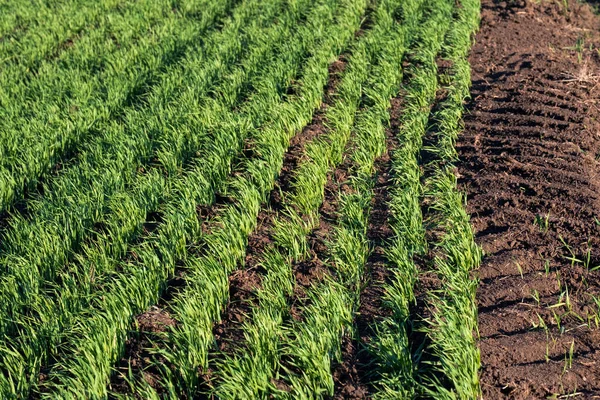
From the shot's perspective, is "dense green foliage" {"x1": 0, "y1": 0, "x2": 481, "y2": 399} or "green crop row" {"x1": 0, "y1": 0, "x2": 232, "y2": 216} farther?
"green crop row" {"x1": 0, "y1": 0, "x2": 232, "y2": 216}

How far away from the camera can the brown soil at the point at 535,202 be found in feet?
11.6

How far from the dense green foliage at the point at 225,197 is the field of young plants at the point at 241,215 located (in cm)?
2

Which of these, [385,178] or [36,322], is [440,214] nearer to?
[385,178]

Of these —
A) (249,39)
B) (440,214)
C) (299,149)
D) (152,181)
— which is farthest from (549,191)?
(249,39)

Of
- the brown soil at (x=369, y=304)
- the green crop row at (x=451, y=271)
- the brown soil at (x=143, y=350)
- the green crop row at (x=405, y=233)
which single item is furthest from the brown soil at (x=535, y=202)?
the brown soil at (x=143, y=350)

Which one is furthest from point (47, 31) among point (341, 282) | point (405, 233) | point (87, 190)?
point (341, 282)

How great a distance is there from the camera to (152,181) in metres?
5.02

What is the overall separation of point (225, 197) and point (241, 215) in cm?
44

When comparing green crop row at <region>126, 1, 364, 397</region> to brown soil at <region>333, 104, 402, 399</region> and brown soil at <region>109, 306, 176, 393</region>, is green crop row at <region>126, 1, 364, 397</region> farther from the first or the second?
brown soil at <region>333, 104, 402, 399</region>

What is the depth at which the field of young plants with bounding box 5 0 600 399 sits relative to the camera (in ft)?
11.7

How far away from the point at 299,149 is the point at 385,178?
2.45ft

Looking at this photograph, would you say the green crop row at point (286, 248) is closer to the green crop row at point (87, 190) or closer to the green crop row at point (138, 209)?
the green crop row at point (138, 209)

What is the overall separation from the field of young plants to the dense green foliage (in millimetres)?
15

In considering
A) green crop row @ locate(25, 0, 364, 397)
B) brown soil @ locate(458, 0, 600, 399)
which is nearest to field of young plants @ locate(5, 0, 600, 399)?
green crop row @ locate(25, 0, 364, 397)
